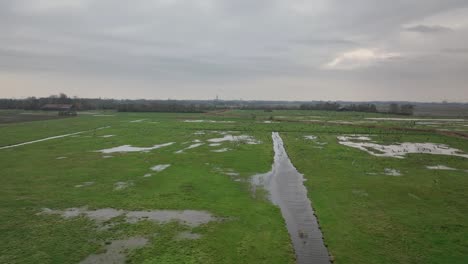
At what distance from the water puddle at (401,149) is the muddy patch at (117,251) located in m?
32.4

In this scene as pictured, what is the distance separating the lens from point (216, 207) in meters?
20.0

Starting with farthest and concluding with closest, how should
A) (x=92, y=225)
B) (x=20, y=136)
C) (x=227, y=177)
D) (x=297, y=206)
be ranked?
(x=20, y=136) < (x=227, y=177) < (x=297, y=206) < (x=92, y=225)

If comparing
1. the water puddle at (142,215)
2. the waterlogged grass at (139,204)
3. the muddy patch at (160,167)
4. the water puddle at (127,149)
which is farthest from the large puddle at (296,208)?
the water puddle at (127,149)

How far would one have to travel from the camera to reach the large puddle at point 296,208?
14461 millimetres

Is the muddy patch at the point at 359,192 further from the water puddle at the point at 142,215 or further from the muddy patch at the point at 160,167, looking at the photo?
the muddy patch at the point at 160,167

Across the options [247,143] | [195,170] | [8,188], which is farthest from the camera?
[247,143]

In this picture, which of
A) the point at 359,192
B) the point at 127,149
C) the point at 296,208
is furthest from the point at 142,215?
the point at 127,149

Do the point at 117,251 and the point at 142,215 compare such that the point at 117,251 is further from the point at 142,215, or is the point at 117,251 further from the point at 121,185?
the point at 121,185

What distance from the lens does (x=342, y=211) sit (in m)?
19.3

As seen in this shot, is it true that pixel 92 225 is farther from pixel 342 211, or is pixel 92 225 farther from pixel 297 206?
pixel 342 211

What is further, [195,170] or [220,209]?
[195,170]

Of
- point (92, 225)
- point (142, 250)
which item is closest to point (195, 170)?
point (92, 225)

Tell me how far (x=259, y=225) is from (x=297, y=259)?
12.5ft

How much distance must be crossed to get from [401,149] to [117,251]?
4077cm
